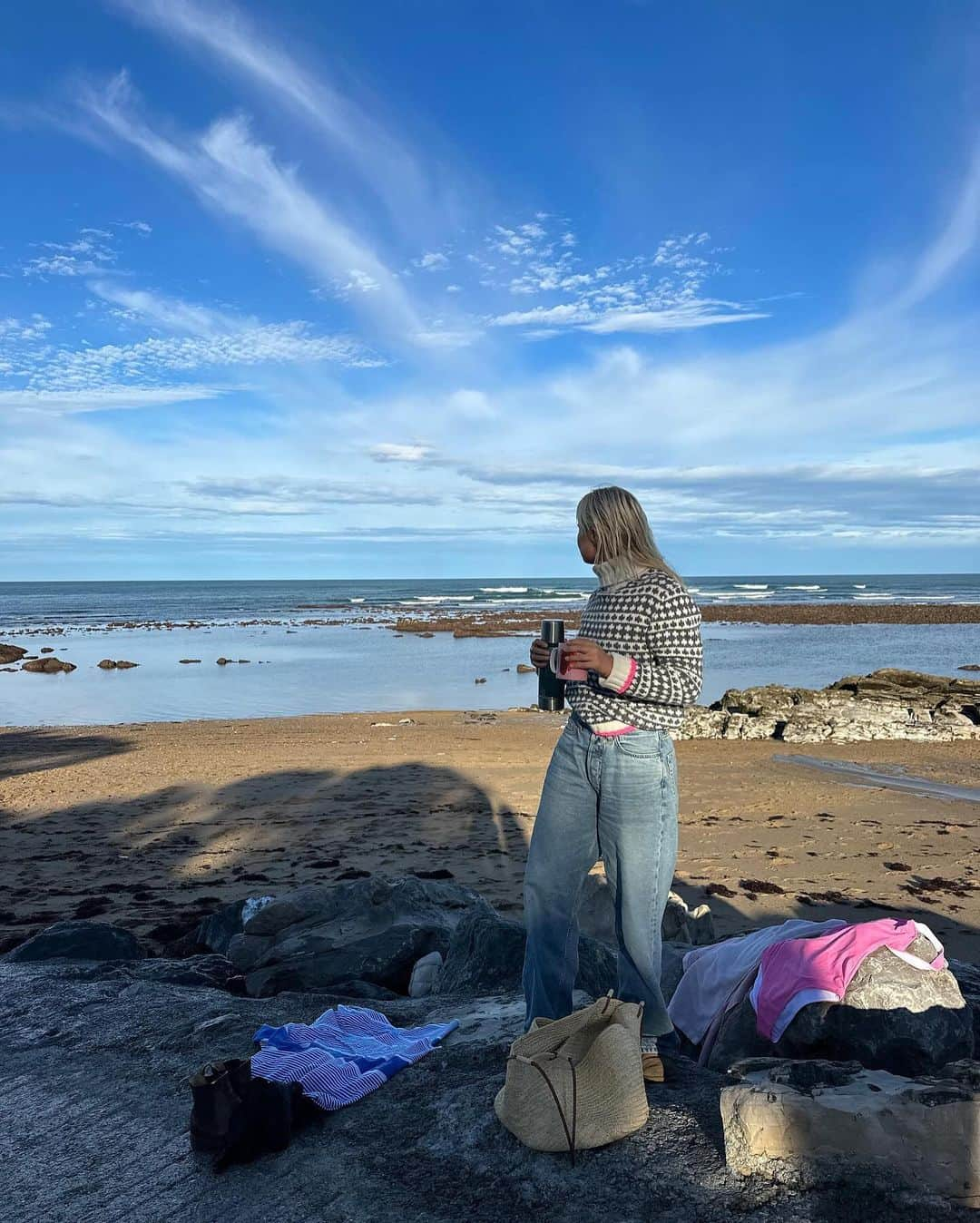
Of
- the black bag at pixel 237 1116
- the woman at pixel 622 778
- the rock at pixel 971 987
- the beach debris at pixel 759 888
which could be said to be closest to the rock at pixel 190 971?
the black bag at pixel 237 1116

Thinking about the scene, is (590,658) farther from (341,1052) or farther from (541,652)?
(341,1052)

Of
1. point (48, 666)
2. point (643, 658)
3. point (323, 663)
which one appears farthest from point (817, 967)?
point (48, 666)

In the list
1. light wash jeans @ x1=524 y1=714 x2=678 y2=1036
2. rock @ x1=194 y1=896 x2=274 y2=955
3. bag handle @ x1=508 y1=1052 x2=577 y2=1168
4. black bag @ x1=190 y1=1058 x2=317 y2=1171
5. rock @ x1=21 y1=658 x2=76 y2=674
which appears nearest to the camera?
bag handle @ x1=508 y1=1052 x2=577 y2=1168

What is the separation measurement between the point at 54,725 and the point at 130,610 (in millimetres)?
47872

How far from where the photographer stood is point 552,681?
3.34m

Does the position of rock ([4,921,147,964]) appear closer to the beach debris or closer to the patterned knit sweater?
the patterned knit sweater

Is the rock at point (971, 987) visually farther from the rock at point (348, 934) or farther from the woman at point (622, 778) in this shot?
the rock at point (348, 934)

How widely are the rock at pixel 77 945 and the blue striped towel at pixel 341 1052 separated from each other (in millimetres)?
1980

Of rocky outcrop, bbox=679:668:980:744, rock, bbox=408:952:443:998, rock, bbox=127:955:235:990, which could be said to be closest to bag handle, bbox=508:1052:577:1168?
rock, bbox=408:952:443:998

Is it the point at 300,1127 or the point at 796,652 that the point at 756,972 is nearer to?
the point at 300,1127

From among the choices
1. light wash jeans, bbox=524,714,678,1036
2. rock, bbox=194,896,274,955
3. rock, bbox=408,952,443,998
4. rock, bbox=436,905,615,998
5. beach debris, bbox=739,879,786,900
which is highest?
light wash jeans, bbox=524,714,678,1036

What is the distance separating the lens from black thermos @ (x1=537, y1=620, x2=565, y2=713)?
10.9ft

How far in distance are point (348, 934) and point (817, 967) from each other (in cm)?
285

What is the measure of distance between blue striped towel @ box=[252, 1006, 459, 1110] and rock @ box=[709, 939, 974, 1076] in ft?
3.71
